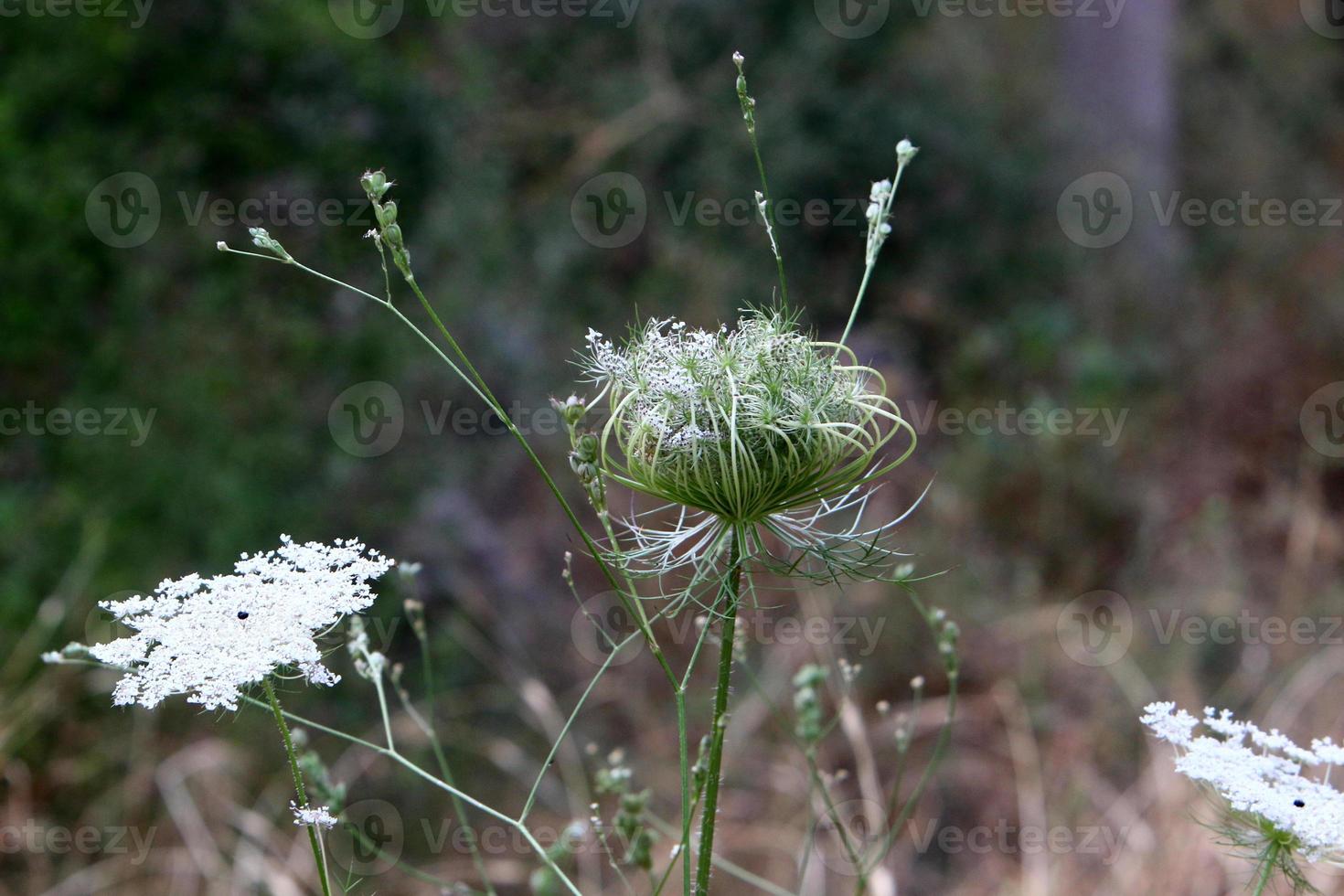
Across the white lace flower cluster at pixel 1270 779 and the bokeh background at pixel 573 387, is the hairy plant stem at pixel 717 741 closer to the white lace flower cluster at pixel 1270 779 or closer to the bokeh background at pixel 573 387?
the white lace flower cluster at pixel 1270 779

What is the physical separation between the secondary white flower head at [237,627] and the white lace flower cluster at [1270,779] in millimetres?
1040

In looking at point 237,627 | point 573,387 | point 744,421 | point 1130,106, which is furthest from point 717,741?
point 1130,106

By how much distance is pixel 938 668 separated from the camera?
6.06 meters

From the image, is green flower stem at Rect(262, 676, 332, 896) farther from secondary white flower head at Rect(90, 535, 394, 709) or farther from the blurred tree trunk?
the blurred tree trunk

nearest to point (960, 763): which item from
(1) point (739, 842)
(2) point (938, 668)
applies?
(2) point (938, 668)

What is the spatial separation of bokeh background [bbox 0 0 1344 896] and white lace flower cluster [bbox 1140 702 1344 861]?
5.68 ft

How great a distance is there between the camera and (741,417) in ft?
5.02

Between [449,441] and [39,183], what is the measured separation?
263 cm

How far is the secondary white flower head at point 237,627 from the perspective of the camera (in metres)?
1.27

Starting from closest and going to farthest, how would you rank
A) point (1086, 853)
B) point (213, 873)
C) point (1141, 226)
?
point (213, 873), point (1086, 853), point (1141, 226)

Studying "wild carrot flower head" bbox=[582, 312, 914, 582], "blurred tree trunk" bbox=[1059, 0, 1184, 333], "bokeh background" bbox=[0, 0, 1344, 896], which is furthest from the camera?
"blurred tree trunk" bbox=[1059, 0, 1184, 333]

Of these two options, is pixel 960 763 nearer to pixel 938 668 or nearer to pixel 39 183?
pixel 938 668

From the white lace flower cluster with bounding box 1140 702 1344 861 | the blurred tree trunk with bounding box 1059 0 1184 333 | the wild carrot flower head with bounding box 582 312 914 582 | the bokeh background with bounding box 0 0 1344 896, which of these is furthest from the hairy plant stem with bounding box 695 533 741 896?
the blurred tree trunk with bounding box 1059 0 1184 333

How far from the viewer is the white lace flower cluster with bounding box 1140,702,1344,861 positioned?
1.42m
